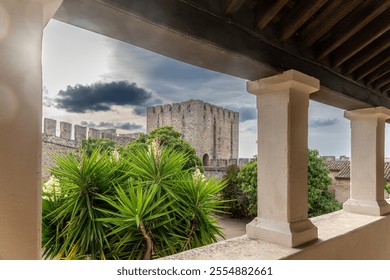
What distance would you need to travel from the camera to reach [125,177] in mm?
2105

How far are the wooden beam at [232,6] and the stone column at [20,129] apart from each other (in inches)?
36.9

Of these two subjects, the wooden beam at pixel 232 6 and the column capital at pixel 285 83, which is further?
the column capital at pixel 285 83

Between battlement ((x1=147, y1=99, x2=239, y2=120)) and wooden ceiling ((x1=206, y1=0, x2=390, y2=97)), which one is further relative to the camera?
battlement ((x1=147, y1=99, x2=239, y2=120))

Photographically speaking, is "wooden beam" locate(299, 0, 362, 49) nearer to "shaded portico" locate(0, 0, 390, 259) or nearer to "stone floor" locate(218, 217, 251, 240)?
"shaded portico" locate(0, 0, 390, 259)

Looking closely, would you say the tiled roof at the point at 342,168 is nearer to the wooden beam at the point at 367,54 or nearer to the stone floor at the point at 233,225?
the stone floor at the point at 233,225

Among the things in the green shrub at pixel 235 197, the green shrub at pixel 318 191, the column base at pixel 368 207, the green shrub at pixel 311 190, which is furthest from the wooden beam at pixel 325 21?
the green shrub at pixel 235 197

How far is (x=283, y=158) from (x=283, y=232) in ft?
1.63

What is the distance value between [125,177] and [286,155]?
1206mm

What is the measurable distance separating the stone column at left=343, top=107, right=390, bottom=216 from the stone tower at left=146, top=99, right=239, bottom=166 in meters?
14.8

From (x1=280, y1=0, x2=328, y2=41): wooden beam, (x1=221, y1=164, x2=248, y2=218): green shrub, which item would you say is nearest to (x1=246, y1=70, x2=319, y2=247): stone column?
A: (x1=280, y1=0, x2=328, y2=41): wooden beam

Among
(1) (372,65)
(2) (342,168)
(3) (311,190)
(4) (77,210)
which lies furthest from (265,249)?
(2) (342,168)

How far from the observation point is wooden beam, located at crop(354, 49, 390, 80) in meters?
2.40

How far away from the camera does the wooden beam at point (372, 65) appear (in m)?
2.40
